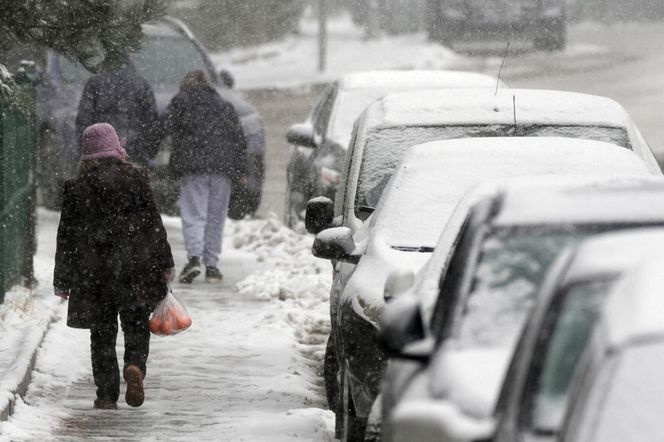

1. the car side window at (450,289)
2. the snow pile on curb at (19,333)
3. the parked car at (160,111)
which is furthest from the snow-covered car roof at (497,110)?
the parked car at (160,111)

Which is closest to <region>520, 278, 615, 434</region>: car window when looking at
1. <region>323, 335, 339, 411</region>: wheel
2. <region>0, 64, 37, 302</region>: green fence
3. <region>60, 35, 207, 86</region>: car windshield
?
<region>323, 335, 339, 411</region>: wheel

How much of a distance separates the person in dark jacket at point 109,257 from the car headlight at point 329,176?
13.2 feet

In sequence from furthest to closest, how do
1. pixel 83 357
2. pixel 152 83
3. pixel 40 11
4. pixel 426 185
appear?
1. pixel 152 83
2. pixel 83 357
3. pixel 40 11
4. pixel 426 185

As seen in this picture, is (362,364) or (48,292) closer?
(362,364)

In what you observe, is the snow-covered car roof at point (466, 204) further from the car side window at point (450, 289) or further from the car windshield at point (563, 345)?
the car windshield at point (563, 345)

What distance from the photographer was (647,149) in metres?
8.62

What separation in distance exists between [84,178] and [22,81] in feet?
9.16

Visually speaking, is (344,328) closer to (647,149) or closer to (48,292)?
(647,149)

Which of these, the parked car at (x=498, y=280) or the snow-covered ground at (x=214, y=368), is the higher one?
the parked car at (x=498, y=280)

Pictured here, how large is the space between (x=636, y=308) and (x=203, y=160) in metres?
10.0

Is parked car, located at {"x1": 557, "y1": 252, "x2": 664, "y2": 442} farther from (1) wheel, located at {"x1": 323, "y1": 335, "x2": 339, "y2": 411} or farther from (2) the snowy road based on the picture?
(2) the snowy road

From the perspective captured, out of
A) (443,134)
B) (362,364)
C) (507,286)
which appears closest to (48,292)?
(443,134)

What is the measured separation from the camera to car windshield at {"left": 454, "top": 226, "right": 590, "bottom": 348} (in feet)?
14.1

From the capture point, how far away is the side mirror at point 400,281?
5.85m
